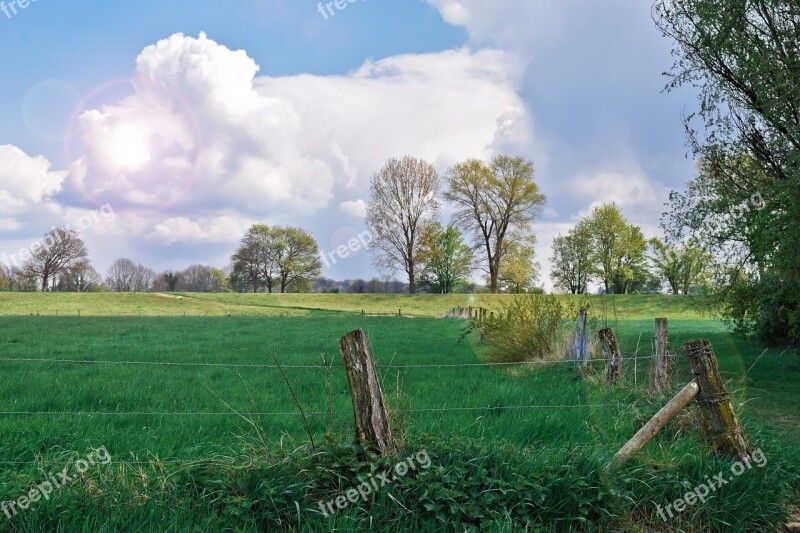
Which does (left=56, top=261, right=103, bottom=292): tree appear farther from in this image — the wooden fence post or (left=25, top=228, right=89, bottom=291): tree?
the wooden fence post

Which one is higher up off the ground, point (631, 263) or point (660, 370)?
point (631, 263)

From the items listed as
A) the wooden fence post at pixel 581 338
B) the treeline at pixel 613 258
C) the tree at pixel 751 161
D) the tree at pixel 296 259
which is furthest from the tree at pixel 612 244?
the wooden fence post at pixel 581 338

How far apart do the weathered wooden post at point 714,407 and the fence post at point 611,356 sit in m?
3.13

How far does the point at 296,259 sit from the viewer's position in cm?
7419

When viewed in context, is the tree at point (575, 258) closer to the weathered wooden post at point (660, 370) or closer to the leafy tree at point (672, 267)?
the leafy tree at point (672, 267)

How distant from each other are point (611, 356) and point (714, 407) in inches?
128

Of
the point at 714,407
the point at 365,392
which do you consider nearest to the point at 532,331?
the point at 714,407

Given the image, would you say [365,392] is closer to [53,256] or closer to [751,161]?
[751,161]

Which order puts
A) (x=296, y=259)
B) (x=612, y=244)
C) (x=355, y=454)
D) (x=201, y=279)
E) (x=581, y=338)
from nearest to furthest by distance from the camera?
(x=355, y=454) → (x=581, y=338) → (x=612, y=244) → (x=296, y=259) → (x=201, y=279)

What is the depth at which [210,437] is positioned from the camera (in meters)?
6.49

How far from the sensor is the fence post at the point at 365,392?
4.76m

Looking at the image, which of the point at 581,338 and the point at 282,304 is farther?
the point at 282,304

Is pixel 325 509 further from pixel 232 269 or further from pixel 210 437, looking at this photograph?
pixel 232 269

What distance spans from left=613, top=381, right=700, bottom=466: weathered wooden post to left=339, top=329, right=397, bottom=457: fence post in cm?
211
